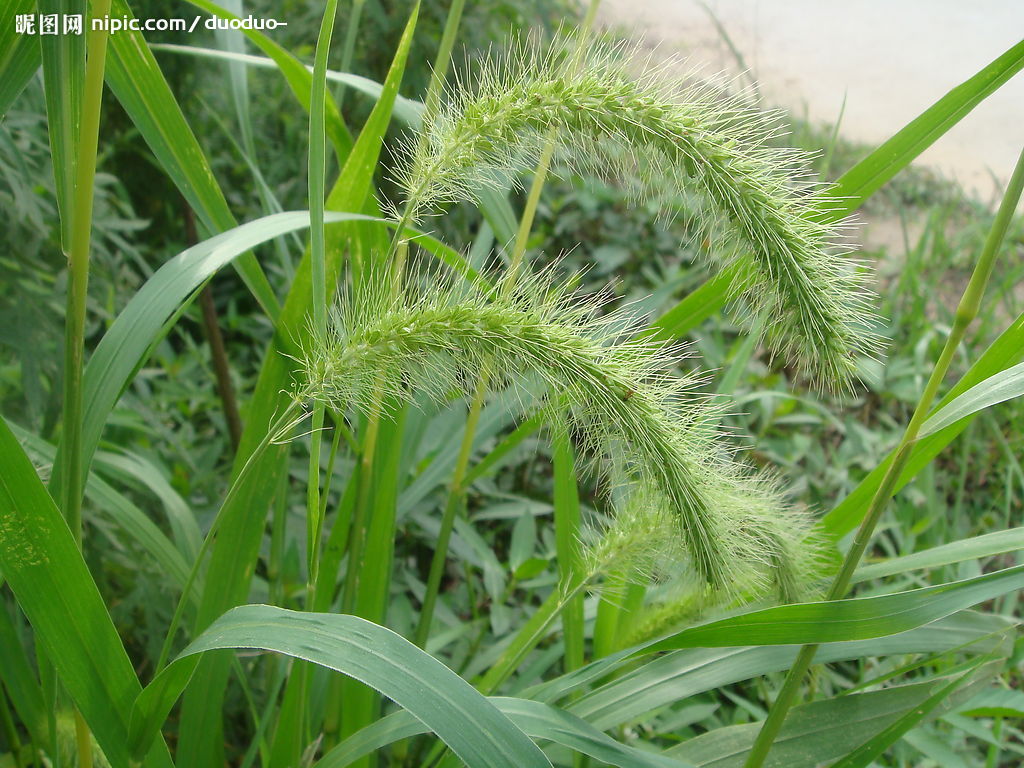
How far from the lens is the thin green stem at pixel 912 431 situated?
704mm

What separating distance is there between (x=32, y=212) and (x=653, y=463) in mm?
1035

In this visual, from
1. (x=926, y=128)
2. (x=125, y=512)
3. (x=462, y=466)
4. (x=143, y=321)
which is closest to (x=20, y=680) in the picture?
(x=125, y=512)

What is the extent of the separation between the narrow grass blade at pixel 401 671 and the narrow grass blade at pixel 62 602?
4.4 inches

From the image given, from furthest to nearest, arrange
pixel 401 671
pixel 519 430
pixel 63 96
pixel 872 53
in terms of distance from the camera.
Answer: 1. pixel 872 53
2. pixel 519 430
3. pixel 63 96
4. pixel 401 671

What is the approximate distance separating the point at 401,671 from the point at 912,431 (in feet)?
1.63

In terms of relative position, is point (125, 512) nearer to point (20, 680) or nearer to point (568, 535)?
point (20, 680)

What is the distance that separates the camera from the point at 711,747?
1.00 metres

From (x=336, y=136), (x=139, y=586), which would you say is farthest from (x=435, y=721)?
(x=139, y=586)

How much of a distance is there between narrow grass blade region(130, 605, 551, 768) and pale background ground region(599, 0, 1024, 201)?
11.9ft

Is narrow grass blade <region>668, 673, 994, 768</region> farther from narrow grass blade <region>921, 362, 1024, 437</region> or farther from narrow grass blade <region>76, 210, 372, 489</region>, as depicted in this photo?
narrow grass blade <region>76, 210, 372, 489</region>

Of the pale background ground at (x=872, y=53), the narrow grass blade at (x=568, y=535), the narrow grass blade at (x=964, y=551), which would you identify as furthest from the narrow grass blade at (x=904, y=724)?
the pale background ground at (x=872, y=53)

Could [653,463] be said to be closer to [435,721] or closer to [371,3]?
[435,721]

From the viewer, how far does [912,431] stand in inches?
30.6

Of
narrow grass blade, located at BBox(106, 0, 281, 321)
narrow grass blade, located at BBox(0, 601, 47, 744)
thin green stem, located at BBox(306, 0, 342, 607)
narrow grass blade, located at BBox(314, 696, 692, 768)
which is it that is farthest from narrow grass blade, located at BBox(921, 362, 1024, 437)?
narrow grass blade, located at BBox(0, 601, 47, 744)
